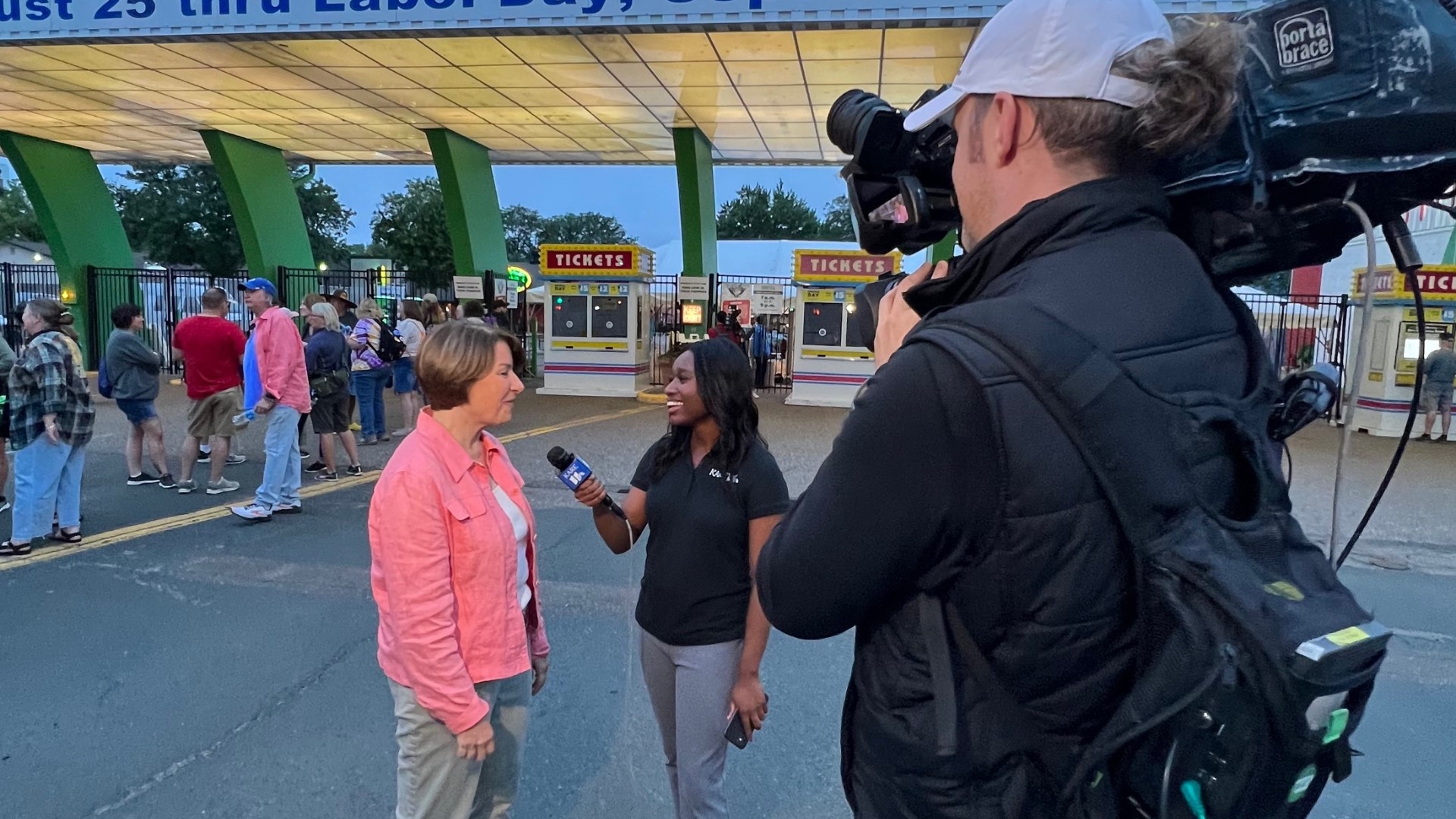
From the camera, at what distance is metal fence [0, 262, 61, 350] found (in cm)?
1805

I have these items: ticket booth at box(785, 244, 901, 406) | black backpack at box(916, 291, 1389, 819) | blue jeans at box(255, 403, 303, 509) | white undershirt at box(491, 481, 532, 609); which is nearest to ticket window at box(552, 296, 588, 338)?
ticket booth at box(785, 244, 901, 406)

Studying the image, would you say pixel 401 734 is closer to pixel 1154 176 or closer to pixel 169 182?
pixel 1154 176

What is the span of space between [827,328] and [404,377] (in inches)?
290

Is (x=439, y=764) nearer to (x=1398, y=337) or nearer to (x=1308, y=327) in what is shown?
(x=1398, y=337)

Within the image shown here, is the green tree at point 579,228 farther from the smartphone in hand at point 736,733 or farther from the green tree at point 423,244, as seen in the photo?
the smartphone in hand at point 736,733

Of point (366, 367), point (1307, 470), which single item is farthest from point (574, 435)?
point (1307, 470)

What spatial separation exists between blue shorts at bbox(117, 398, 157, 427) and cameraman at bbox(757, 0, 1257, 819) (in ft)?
27.4

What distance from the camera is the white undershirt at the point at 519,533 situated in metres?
2.55

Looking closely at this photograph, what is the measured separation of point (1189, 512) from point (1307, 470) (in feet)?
35.7

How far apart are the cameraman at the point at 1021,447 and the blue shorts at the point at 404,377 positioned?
10818 mm

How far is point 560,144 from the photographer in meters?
19.2

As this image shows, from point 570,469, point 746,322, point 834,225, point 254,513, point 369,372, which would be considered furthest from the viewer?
point 834,225

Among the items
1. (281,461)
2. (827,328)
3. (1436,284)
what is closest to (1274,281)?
(1436,284)

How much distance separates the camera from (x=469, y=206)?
60.5 feet
